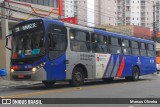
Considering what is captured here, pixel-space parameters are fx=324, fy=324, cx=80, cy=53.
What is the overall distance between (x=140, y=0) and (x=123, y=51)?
96.0 meters

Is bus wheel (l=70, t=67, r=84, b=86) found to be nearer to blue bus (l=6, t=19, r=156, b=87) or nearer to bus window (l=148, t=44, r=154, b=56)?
blue bus (l=6, t=19, r=156, b=87)

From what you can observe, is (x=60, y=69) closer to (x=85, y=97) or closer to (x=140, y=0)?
(x=85, y=97)

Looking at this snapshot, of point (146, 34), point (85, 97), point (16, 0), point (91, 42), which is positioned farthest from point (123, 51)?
point (146, 34)

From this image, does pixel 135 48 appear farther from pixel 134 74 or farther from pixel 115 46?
pixel 115 46

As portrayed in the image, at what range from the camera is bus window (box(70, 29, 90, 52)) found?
17.0 m

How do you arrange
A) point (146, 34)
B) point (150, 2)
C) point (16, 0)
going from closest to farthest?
point (16, 0) < point (146, 34) < point (150, 2)

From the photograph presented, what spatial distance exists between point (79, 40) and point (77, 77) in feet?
6.62

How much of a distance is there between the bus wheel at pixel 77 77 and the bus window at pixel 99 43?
1945mm

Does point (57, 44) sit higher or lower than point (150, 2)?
lower

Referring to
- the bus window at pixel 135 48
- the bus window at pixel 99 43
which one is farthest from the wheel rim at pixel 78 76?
the bus window at pixel 135 48

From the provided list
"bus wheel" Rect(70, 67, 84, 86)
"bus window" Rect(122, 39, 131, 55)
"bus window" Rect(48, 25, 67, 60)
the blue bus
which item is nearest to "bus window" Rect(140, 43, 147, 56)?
"bus window" Rect(122, 39, 131, 55)

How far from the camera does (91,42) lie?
18.5 m

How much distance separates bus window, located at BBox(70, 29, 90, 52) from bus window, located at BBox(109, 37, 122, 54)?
8.99 ft

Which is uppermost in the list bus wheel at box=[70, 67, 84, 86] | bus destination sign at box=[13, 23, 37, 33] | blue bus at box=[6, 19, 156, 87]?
bus destination sign at box=[13, 23, 37, 33]
